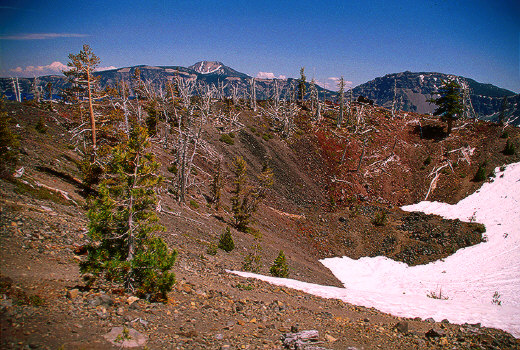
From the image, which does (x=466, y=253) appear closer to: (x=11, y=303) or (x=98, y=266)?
(x=98, y=266)

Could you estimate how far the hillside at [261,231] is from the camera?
6762 millimetres

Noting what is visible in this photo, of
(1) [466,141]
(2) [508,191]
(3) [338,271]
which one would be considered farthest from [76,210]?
(1) [466,141]

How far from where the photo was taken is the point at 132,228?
7863 millimetres

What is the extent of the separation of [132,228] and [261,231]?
1906cm

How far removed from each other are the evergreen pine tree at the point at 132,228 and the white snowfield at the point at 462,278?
678 cm

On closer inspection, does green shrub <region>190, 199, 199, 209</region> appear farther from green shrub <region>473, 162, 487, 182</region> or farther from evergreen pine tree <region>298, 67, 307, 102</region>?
evergreen pine tree <region>298, 67, 307, 102</region>

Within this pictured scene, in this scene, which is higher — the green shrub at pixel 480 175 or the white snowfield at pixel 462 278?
the green shrub at pixel 480 175

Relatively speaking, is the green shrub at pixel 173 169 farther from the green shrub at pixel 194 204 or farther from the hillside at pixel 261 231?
the green shrub at pixel 194 204

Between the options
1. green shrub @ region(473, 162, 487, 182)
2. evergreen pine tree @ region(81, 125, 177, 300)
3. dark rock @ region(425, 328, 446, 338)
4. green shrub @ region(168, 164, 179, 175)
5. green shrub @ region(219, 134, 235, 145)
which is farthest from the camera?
green shrub @ region(219, 134, 235, 145)

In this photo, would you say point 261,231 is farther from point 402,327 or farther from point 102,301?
point 102,301

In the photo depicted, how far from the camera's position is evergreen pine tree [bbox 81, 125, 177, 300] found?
7.48 metres

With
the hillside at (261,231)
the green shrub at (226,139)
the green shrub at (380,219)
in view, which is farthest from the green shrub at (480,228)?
the green shrub at (226,139)

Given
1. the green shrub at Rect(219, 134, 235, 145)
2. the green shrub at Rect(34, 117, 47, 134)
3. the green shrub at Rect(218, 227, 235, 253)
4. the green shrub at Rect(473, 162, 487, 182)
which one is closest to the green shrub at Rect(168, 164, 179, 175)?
the green shrub at Rect(34, 117, 47, 134)

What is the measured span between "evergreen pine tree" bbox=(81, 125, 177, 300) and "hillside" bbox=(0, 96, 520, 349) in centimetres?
67
